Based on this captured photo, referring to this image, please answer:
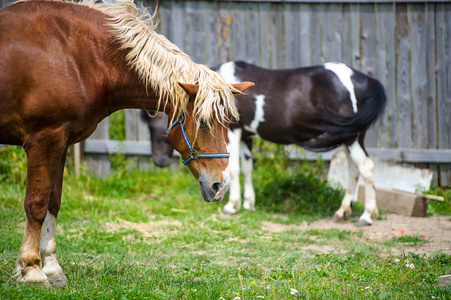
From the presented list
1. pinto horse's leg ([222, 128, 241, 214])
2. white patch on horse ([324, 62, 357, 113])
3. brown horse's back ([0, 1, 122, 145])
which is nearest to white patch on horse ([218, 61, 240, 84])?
pinto horse's leg ([222, 128, 241, 214])

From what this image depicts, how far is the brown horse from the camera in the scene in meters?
2.99

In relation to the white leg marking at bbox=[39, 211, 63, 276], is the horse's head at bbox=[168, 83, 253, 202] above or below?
above

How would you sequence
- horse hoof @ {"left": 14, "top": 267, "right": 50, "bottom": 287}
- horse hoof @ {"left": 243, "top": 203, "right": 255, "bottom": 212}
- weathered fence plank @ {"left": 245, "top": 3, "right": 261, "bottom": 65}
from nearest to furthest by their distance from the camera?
horse hoof @ {"left": 14, "top": 267, "right": 50, "bottom": 287}, horse hoof @ {"left": 243, "top": 203, "right": 255, "bottom": 212}, weathered fence plank @ {"left": 245, "top": 3, "right": 261, "bottom": 65}

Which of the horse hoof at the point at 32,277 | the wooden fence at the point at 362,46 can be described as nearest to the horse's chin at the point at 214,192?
the horse hoof at the point at 32,277

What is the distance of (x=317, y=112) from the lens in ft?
18.8

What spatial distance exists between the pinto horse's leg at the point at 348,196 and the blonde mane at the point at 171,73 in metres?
3.10

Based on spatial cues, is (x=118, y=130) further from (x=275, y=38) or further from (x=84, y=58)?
(x=84, y=58)

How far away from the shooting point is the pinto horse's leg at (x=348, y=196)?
229 inches

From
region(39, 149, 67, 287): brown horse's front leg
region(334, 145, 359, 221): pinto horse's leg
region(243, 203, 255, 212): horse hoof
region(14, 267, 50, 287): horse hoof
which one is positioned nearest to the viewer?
region(14, 267, 50, 287): horse hoof

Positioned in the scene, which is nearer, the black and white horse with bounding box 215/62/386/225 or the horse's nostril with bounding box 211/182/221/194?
the horse's nostril with bounding box 211/182/221/194

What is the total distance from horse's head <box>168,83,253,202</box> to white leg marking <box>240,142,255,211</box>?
3200 mm

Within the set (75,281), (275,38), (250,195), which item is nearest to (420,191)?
(250,195)

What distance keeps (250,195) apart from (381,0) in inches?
135

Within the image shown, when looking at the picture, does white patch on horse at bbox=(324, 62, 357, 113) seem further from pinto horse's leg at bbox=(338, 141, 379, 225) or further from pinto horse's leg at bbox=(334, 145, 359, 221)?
pinto horse's leg at bbox=(334, 145, 359, 221)
